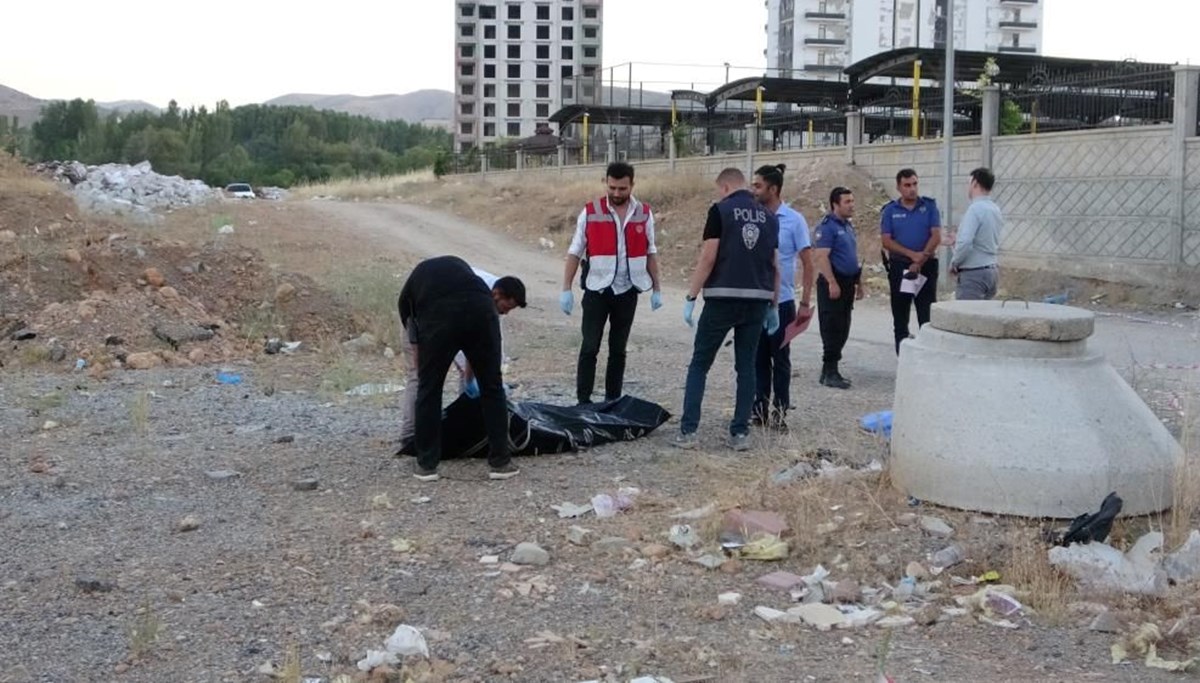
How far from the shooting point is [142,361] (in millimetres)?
11398

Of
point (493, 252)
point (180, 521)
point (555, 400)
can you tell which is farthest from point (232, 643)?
point (493, 252)

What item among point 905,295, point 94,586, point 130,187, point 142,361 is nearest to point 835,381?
point 905,295

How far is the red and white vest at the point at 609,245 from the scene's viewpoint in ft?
25.9

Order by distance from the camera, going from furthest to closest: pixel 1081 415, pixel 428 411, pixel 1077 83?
pixel 1077 83 < pixel 428 411 < pixel 1081 415

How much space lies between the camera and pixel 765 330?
25.9 ft

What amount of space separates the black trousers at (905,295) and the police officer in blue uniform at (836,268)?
29cm

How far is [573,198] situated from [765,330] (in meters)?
23.9

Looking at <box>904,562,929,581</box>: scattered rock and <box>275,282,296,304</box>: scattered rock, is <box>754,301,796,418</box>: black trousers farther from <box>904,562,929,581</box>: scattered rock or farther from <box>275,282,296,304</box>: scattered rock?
<box>275,282,296,304</box>: scattered rock

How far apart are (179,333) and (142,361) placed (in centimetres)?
91

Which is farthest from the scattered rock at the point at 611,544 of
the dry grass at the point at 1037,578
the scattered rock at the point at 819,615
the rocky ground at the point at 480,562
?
the dry grass at the point at 1037,578

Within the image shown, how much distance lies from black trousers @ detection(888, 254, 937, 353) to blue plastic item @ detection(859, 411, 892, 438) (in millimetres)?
1711

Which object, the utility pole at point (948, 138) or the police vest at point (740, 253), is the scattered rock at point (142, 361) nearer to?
the police vest at point (740, 253)

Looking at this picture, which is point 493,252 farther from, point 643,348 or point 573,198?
point 643,348

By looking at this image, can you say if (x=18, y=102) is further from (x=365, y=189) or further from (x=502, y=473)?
(x=502, y=473)
